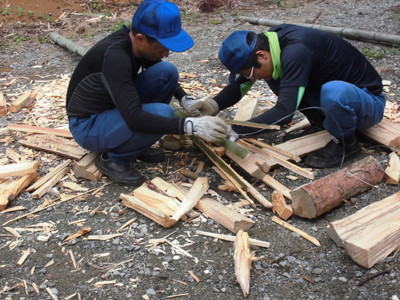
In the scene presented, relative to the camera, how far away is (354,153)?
4.14 m

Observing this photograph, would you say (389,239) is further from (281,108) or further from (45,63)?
(45,63)

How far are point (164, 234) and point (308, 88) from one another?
1.88 m

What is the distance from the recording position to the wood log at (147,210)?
3.33 m

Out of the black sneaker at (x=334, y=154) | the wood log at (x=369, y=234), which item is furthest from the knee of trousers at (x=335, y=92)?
the wood log at (x=369, y=234)

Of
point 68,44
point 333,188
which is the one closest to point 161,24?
point 333,188

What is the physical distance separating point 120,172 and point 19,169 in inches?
34.8

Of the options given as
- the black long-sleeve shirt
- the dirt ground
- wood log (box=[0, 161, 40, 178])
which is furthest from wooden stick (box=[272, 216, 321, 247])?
wood log (box=[0, 161, 40, 178])

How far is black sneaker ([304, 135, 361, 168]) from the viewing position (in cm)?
404

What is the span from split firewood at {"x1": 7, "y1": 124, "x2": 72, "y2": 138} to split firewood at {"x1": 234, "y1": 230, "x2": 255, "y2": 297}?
2348 millimetres

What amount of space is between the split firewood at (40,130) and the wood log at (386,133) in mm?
→ 2900

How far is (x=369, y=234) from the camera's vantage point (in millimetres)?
2898

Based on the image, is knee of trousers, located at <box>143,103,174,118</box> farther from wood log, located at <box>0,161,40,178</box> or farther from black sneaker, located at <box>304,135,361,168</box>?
black sneaker, located at <box>304,135,361,168</box>

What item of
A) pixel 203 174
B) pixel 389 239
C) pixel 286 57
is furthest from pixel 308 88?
pixel 389 239

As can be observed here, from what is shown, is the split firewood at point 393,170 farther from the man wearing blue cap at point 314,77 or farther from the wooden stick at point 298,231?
the wooden stick at point 298,231
